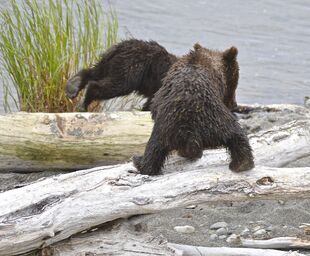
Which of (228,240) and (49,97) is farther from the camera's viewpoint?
(49,97)

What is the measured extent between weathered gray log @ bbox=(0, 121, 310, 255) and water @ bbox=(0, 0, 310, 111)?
16.8 ft

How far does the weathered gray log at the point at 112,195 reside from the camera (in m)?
4.57

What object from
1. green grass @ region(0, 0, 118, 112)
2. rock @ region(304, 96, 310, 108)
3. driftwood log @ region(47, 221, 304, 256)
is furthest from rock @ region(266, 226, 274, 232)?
rock @ region(304, 96, 310, 108)

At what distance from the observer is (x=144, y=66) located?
719cm

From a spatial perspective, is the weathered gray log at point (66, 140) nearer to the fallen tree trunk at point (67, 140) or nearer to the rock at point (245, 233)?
the fallen tree trunk at point (67, 140)

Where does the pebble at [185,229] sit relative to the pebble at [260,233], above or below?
below

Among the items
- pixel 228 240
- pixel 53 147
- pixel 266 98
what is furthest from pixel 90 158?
pixel 266 98

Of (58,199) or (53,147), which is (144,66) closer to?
(53,147)

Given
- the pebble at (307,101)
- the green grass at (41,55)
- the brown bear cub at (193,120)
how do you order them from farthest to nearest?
1. the pebble at (307,101)
2. the green grass at (41,55)
3. the brown bear cub at (193,120)

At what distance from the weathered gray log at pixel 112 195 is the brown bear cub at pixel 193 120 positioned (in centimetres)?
11

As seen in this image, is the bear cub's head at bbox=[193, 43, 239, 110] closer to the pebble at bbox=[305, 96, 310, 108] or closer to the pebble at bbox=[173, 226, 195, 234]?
the pebble at bbox=[173, 226, 195, 234]

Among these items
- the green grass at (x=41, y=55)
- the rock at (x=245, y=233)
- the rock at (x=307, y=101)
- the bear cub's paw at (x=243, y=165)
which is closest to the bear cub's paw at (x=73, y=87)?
the green grass at (x=41, y=55)

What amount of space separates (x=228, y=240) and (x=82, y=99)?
233 centimetres

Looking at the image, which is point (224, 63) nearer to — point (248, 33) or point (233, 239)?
point (233, 239)
